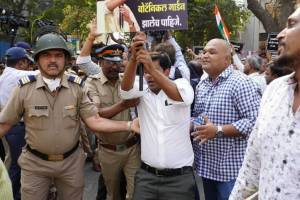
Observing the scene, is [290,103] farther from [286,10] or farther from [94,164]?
[286,10]

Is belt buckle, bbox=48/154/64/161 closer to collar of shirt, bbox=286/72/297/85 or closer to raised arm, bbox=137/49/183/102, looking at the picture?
raised arm, bbox=137/49/183/102

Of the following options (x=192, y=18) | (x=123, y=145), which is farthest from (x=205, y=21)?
(x=123, y=145)

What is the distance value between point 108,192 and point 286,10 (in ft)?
33.9

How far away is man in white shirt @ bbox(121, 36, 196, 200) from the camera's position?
383 centimetres

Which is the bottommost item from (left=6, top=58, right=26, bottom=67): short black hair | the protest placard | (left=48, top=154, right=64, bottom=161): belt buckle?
(left=48, top=154, right=64, bottom=161): belt buckle

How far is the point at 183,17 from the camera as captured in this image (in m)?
3.50

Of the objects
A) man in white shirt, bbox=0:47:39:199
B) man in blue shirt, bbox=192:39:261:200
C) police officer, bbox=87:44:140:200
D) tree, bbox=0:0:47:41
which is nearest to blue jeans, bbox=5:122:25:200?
man in white shirt, bbox=0:47:39:199

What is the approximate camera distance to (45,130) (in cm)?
399

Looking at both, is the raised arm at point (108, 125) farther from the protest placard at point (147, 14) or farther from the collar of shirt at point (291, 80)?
the collar of shirt at point (291, 80)

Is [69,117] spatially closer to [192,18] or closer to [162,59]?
[162,59]

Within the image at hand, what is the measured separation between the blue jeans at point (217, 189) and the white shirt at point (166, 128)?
0.37 m

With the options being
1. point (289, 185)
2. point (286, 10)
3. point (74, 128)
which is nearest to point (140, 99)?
point (74, 128)

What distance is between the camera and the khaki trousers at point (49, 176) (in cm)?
406

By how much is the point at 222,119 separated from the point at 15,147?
2925 millimetres
